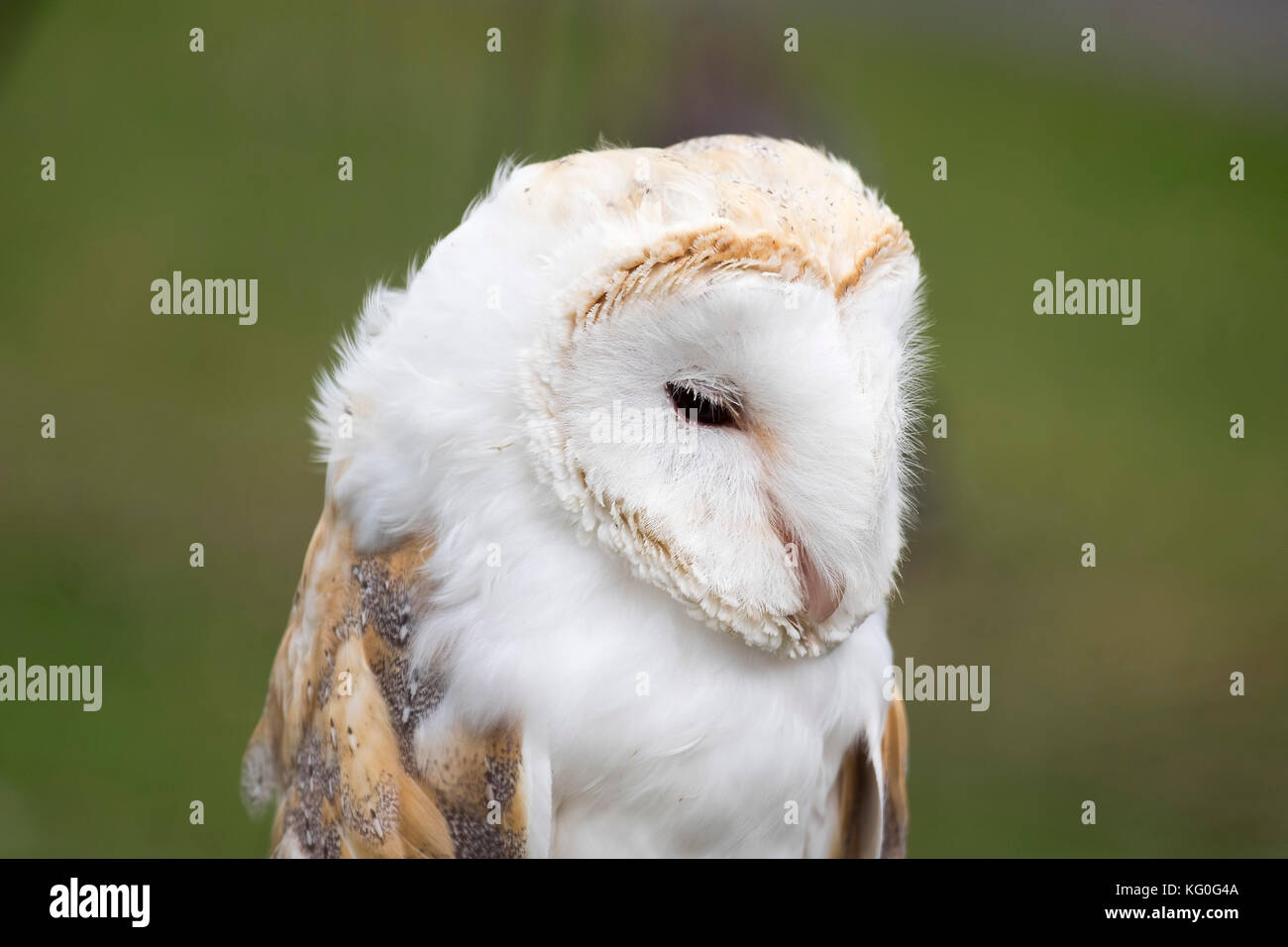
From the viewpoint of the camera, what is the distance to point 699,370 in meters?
0.82

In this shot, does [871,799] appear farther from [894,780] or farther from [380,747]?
[380,747]

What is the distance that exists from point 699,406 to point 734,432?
4 centimetres

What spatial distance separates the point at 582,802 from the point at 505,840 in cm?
9

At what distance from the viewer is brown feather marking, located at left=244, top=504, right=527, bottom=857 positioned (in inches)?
37.6

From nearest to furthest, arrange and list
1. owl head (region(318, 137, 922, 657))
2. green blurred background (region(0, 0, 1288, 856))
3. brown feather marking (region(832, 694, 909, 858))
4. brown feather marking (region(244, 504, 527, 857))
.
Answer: owl head (region(318, 137, 922, 657)) → brown feather marking (region(244, 504, 527, 857)) → brown feather marking (region(832, 694, 909, 858)) → green blurred background (region(0, 0, 1288, 856))

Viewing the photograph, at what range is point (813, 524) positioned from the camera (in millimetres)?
839

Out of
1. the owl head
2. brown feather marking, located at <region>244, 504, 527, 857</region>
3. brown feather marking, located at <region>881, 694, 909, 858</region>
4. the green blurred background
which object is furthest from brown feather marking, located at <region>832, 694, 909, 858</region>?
the green blurred background

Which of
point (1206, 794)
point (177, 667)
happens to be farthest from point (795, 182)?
point (1206, 794)

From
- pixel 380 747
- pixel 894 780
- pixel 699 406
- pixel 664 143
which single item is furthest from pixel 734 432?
pixel 664 143

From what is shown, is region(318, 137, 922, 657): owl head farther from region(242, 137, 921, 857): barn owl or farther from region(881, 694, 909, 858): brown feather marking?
region(881, 694, 909, 858): brown feather marking

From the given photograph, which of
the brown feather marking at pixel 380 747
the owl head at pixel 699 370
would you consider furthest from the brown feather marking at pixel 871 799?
the brown feather marking at pixel 380 747

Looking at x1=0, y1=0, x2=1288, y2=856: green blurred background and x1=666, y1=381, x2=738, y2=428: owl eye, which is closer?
x1=666, y1=381, x2=738, y2=428: owl eye

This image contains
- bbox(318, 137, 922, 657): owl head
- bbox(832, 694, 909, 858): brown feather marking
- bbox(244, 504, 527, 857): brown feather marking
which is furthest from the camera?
bbox(832, 694, 909, 858): brown feather marking

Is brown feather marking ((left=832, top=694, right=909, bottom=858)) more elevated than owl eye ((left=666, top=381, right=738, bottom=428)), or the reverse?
owl eye ((left=666, top=381, right=738, bottom=428))
